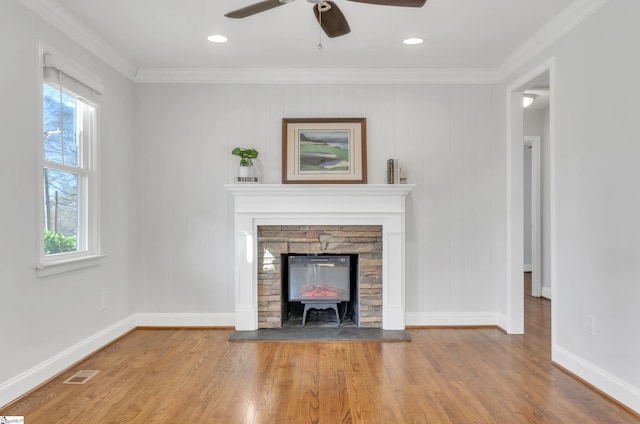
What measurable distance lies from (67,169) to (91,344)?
4.67ft

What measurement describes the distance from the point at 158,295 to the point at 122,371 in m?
1.18

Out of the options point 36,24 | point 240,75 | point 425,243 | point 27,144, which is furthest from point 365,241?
point 36,24

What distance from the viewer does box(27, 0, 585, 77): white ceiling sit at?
111 inches

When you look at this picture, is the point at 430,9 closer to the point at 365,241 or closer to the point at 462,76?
the point at 462,76

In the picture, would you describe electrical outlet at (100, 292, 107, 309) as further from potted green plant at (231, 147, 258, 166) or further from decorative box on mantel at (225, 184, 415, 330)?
potted green plant at (231, 147, 258, 166)

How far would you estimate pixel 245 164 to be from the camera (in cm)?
393

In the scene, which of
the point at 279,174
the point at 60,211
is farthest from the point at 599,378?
the point at 60,211

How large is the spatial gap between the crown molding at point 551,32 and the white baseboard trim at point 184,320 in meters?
3.62

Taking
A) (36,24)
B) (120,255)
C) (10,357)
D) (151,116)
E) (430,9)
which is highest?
(430,9)

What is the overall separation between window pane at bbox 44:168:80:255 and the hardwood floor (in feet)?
3.09

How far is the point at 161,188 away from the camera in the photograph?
4078mm

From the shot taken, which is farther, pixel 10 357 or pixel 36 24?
pixel 36 24

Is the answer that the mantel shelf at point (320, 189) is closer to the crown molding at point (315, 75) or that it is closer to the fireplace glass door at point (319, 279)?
the fireplace glass door at point (319, 279)

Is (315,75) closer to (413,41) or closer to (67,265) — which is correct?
(413,41)
